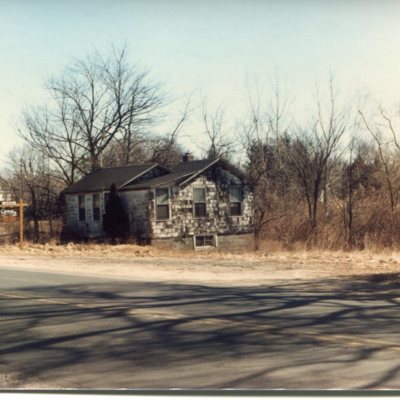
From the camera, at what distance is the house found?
1139 inches

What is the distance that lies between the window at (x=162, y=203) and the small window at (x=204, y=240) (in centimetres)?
207

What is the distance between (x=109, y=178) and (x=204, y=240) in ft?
18.2

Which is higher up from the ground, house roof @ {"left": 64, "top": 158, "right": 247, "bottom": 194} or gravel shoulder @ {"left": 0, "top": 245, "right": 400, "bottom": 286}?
house roof @ {"left": 64, "top": 158, "right": 247, "bottom": 194}

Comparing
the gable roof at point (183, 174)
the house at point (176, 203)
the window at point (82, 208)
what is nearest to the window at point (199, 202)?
the house at point (176, 203)

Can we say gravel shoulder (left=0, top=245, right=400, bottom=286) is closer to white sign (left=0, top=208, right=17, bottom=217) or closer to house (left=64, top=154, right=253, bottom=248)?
house (left=64, top=154, right=253, bottom=248)

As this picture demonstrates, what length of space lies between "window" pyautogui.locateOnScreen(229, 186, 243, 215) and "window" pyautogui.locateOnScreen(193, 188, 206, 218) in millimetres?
1443

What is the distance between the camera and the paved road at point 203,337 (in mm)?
5480

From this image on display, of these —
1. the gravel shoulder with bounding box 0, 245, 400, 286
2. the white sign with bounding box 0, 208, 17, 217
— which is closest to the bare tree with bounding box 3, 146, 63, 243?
the white sign with bounding box 0, 208, 17, 217

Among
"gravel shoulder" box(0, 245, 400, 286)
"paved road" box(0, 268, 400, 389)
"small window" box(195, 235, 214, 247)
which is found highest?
"small window" box(195, 235, 214, 247)

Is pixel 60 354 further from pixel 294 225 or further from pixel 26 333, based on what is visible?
pixel 294 225

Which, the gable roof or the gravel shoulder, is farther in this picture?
the gable roof

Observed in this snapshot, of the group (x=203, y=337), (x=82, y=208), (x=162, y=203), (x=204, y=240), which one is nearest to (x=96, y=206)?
(x=82, y=208)

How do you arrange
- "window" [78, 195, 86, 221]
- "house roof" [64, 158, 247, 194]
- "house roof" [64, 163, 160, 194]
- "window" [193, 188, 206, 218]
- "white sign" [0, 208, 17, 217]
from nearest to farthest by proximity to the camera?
"house roof" [64, 158, 247, 194] < "window" [193, 188, 206, 218] < "house roof" [64, 163, 160, 194] < "white sign" [0, 208, 17, 217] < "window" [78, 195, 86, 221]

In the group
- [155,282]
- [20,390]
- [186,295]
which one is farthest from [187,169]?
[20,390]
